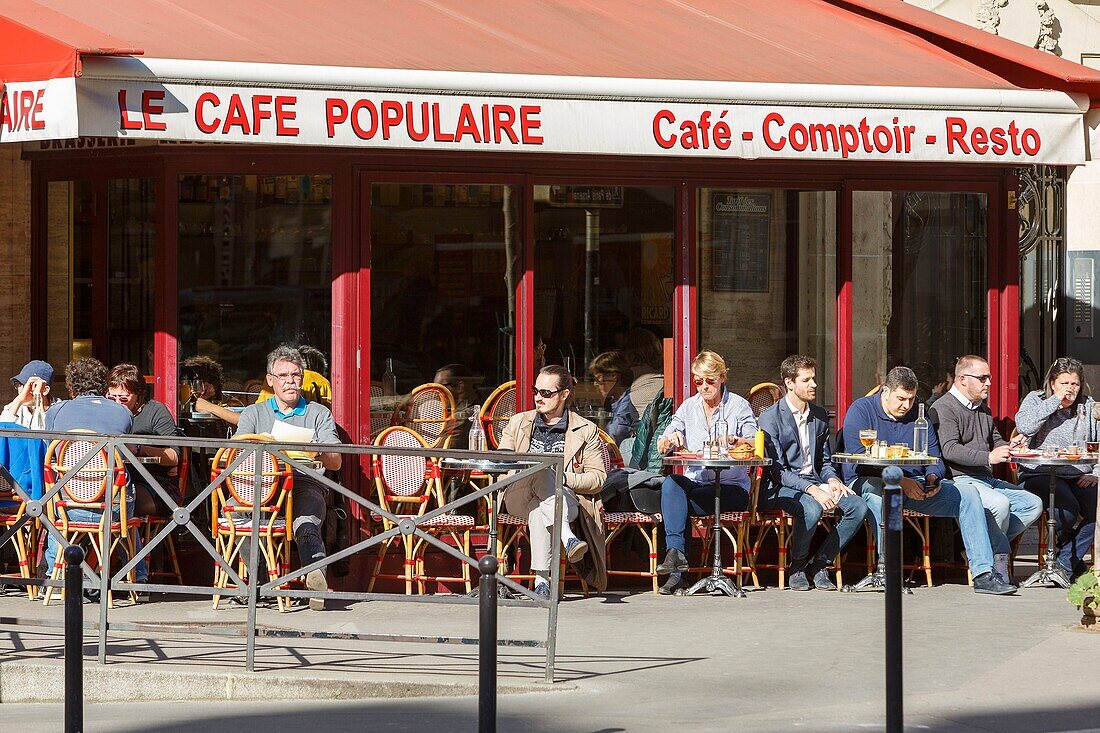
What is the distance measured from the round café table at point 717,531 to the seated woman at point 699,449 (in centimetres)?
9

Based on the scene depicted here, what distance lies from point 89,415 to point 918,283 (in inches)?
205

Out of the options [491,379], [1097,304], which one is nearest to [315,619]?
[491,379]

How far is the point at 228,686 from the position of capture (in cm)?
684

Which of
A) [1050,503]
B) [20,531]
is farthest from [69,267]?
[1050,503]

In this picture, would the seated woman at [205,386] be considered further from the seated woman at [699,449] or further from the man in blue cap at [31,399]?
the seated woman at [699,449]

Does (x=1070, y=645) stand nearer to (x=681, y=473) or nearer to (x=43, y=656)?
(x=681, y=473)

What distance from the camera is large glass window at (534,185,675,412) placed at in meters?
9.83

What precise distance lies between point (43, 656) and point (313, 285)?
2952mm

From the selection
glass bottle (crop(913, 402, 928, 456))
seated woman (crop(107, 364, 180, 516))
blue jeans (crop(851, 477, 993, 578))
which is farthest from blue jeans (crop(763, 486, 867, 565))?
seated woman (crop(107, 364, 180, 516))

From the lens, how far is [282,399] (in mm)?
8914

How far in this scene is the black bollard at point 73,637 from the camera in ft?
16.6

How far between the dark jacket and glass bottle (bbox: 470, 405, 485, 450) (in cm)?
165

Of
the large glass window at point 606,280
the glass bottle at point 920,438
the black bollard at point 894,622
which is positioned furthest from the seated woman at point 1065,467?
the black bollard at point 894,622

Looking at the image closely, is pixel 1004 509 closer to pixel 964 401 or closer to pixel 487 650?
pixel 964 401
